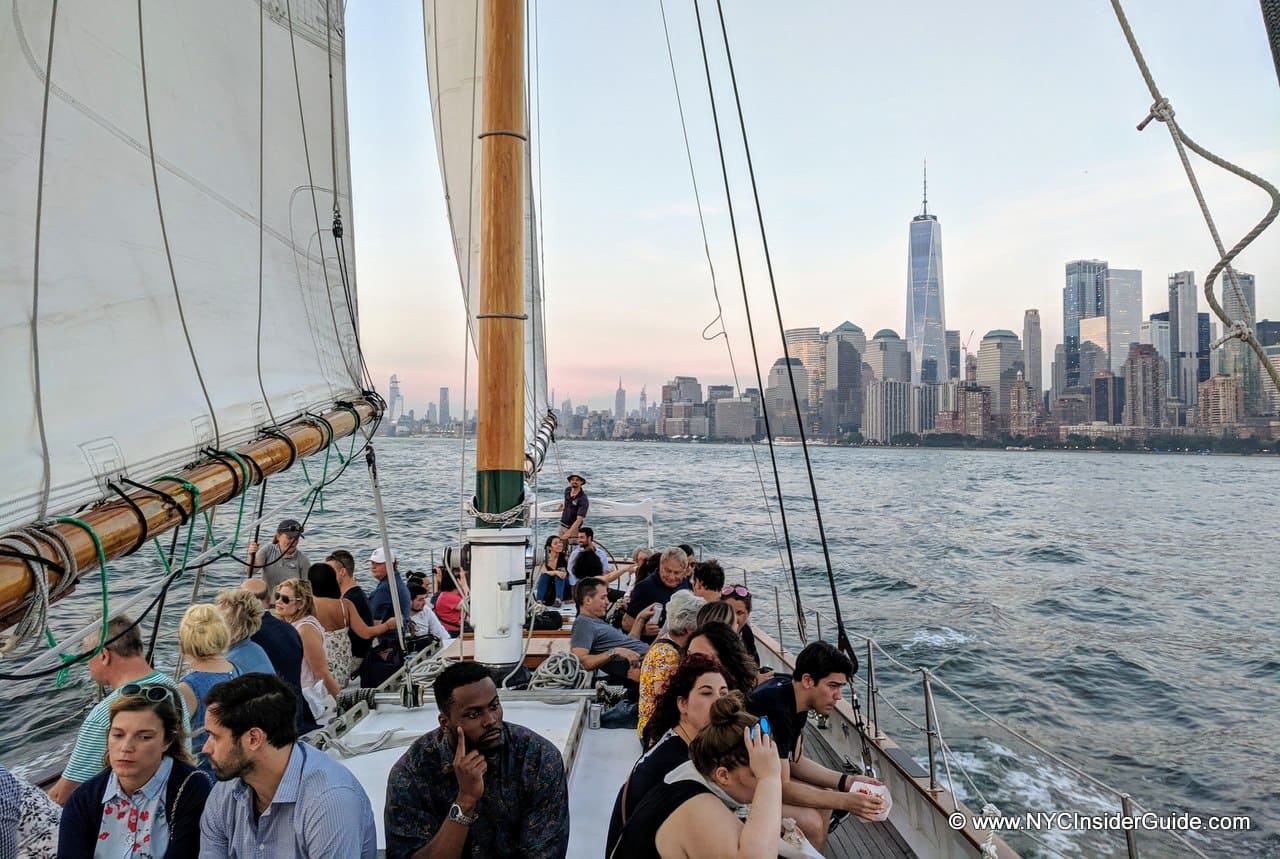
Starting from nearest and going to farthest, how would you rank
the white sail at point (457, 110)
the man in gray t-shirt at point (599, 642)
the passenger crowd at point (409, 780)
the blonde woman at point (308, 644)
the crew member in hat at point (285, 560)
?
the passenger crowd at point (409, 780)
the blonde woman at point (308, 644)
the man in gray t-shirt at point (599, 642)
the crew member in hat at point (285, 560)
the white sail at point (457, 110)

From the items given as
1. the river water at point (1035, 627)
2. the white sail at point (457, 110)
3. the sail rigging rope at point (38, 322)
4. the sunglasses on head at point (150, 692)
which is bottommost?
the river water at point (1035, 627)

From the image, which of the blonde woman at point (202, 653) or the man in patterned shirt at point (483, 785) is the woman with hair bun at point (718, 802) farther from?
the blonde woman at point (202, 653)

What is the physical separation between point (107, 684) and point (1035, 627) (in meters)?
16.2

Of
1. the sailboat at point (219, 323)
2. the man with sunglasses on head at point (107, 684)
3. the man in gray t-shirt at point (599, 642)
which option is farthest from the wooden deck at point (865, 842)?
the man with sunglasses on head at point (107, 684)

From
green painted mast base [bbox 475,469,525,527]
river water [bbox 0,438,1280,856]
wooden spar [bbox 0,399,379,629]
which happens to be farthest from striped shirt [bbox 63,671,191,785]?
river water [bbox 0,438,1280,856]

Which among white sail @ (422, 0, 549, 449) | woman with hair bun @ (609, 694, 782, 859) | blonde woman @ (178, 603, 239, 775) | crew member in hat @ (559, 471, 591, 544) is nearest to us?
woman with hair bun @ (609, 694, 782, 859)

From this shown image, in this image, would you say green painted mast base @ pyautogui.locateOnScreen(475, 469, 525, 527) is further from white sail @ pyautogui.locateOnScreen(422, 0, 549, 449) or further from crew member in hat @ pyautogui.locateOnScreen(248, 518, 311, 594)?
white sail @ pyautogui.locateOnScreen(422, 0, 549, 449)

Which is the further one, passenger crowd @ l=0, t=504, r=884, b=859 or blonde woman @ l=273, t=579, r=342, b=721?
blonde woman @ l=273, t=579, r=342, b=721

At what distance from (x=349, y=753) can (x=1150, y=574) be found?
2554cm

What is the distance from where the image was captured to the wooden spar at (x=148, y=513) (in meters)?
1.79

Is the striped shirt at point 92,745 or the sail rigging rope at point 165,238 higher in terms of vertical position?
the sail rigging rope at point 165,238

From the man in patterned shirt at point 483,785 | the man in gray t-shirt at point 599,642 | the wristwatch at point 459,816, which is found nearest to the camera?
the wristwatch at point 459,816

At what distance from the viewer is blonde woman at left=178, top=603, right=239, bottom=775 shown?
302cm

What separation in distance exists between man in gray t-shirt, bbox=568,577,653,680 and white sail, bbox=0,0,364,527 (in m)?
2.07
